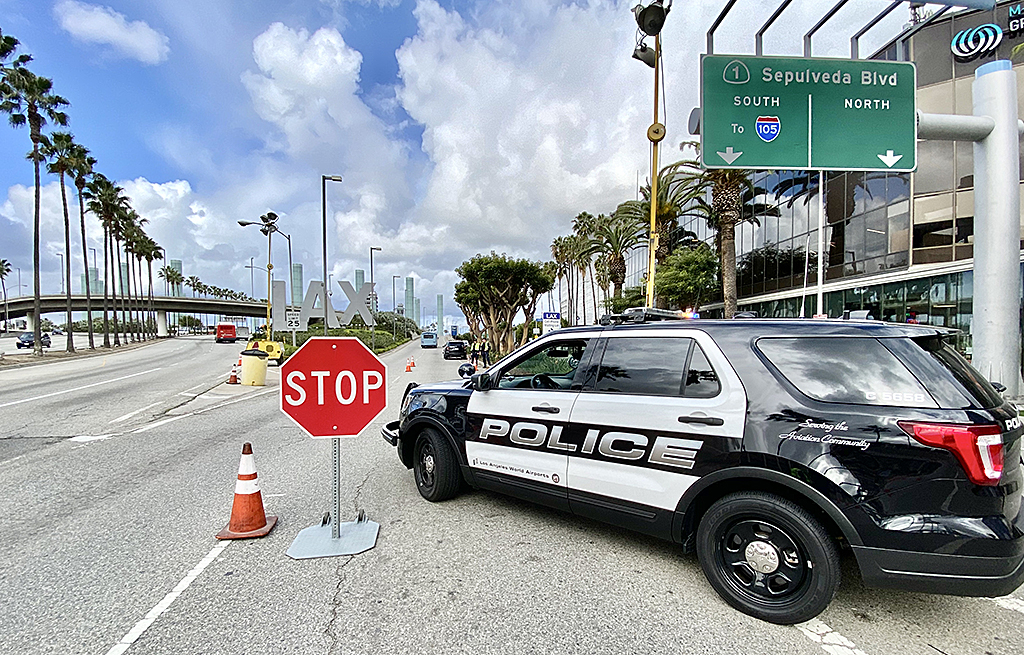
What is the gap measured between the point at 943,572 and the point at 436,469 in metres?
3.72


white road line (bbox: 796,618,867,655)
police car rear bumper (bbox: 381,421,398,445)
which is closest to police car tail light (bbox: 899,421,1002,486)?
white road line (bbox: 796,618,867,655)

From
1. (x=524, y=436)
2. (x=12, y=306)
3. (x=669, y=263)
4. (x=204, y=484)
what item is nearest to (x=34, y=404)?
(x=204, y=484)

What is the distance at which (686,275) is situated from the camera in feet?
90.9

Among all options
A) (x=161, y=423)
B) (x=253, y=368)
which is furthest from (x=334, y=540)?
(x=253, y=368)

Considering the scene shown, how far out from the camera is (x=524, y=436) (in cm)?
→ 422

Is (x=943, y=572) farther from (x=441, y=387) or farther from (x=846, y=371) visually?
(x=441, y=387)

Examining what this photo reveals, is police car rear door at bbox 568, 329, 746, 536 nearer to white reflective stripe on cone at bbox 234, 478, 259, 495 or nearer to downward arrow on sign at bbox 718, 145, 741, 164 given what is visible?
white reflective stripe on cone at bbox 234, 478, 259, 495

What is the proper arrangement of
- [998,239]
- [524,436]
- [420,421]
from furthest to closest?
[998,239], [420,421], [524,436]

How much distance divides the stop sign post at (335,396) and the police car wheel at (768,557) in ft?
8.42

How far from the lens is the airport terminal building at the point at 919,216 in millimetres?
17344

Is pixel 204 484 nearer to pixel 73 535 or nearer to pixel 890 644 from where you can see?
pixel 73 535

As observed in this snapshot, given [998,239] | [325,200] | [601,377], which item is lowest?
[601,377]

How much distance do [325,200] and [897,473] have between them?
2605 cm

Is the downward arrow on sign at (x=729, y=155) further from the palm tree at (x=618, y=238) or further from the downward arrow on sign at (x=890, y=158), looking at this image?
the palm tree at (x=618, y=238)
